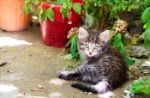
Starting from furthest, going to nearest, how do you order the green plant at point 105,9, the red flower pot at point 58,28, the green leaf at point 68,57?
the red flower pot at point 58,28 → the green leaf at point 68,57 → the green plant at point 105,9

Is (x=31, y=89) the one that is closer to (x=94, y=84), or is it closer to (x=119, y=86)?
(x=94, y=84)

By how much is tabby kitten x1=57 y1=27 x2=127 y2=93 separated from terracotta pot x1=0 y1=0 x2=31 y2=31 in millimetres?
1592

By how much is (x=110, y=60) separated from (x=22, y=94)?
831 millimetres

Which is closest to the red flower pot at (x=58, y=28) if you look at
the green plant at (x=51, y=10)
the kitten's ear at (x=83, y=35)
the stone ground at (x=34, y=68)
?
the stone ground at (x=34, y=68)

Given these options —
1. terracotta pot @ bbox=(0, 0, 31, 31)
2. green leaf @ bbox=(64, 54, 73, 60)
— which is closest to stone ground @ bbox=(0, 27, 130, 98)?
green leaf @ bbox=(64, 54, 73, 60)

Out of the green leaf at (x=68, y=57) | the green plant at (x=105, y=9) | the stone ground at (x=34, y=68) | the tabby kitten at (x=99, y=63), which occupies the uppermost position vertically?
the green plant at (x=105, y=9)

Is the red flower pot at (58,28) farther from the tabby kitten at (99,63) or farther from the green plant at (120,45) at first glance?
the tabby kitten at (99,63)

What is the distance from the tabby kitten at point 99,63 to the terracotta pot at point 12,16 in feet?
5.22

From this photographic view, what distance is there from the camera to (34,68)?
12.6 ft

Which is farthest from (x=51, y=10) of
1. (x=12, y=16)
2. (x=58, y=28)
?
(x=12, y=16)

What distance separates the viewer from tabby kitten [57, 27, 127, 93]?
3.45 m

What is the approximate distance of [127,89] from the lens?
11.0 feet

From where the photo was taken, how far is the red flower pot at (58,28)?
432 centimetres

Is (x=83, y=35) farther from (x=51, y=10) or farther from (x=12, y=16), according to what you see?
(x=12, y=16)
